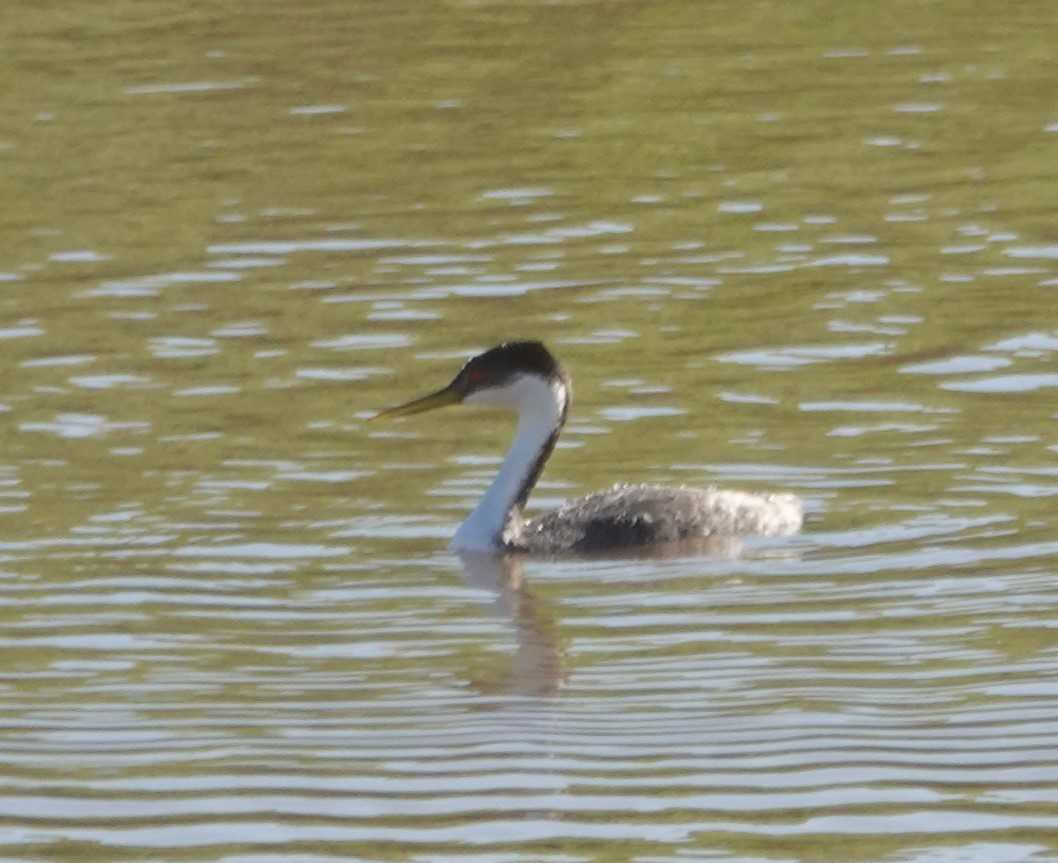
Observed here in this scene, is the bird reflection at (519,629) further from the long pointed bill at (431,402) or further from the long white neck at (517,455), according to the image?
the long pointed bill at (431,402)

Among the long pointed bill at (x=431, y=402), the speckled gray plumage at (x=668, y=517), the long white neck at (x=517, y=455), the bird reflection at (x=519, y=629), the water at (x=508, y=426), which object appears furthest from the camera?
the long pointed bill at (x=431, y=402)

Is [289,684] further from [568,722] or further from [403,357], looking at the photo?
[403,357]

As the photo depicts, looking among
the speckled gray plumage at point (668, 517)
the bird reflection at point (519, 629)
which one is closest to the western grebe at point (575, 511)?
the speckled gray plumage at point (668, 517)

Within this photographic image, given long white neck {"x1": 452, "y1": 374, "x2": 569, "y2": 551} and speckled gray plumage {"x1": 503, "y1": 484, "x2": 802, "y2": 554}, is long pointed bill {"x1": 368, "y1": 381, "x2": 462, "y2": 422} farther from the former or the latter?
speckled gray plumage {"x1": 503, "y1": 484, "x2": 802, "y2": 554}

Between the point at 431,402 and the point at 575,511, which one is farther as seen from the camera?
the point at 431,402

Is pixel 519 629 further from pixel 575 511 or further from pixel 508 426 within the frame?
pixel 508 426

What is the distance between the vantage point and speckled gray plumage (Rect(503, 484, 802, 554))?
11805 mm

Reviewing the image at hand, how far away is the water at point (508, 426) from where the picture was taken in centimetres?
830

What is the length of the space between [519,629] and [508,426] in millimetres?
3458

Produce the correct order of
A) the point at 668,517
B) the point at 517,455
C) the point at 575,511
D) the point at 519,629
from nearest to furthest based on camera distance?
1. the point at 519,629
2. the point at 668,517
3. the point at 575,511
4. the point at 517,455

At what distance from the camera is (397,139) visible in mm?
20641

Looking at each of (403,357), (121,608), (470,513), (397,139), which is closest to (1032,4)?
(397,139)

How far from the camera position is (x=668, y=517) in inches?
468

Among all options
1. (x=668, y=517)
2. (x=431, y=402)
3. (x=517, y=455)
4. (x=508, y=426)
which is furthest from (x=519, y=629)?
(x=508, y=426)
